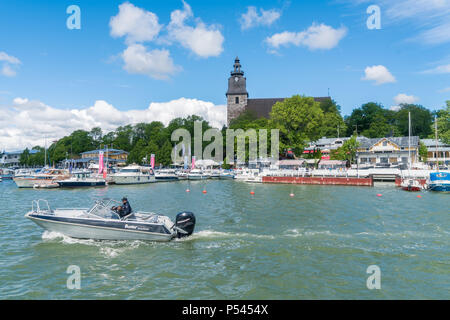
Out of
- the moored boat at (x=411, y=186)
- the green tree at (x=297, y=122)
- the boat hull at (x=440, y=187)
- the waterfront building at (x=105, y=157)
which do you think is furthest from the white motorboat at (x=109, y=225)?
the waterfront building at (x=105, y=157)

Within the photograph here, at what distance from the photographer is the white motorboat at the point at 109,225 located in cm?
1527

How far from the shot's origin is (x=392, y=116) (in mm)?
110375

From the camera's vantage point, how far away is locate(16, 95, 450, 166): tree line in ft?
240

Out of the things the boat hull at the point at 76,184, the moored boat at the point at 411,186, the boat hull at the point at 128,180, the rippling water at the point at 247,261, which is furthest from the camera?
the boat hull at the point at 128,180

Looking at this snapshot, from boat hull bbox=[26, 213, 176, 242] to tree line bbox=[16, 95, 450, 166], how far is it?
2322 inches

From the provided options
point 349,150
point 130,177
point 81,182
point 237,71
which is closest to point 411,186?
point 349,150

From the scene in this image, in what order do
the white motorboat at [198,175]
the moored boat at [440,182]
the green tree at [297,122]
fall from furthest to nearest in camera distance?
the green tree at [297,122]
the white motorboat at [198,175]
the moored boat at [440,182]

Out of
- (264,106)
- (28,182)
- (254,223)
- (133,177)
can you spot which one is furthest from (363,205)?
(264,106)

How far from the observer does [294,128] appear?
2916 inches

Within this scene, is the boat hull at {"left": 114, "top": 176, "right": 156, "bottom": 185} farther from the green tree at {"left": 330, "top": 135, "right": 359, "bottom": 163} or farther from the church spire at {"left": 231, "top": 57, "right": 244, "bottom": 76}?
the church spire at {"left": 231, "top": 57, "right": 244, "bottom": 76}

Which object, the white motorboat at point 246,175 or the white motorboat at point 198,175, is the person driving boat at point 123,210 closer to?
the white motorboat at point 246,175

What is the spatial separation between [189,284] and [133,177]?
4905 centimetres

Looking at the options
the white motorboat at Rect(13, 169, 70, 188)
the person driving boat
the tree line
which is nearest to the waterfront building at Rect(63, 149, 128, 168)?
the tree line
